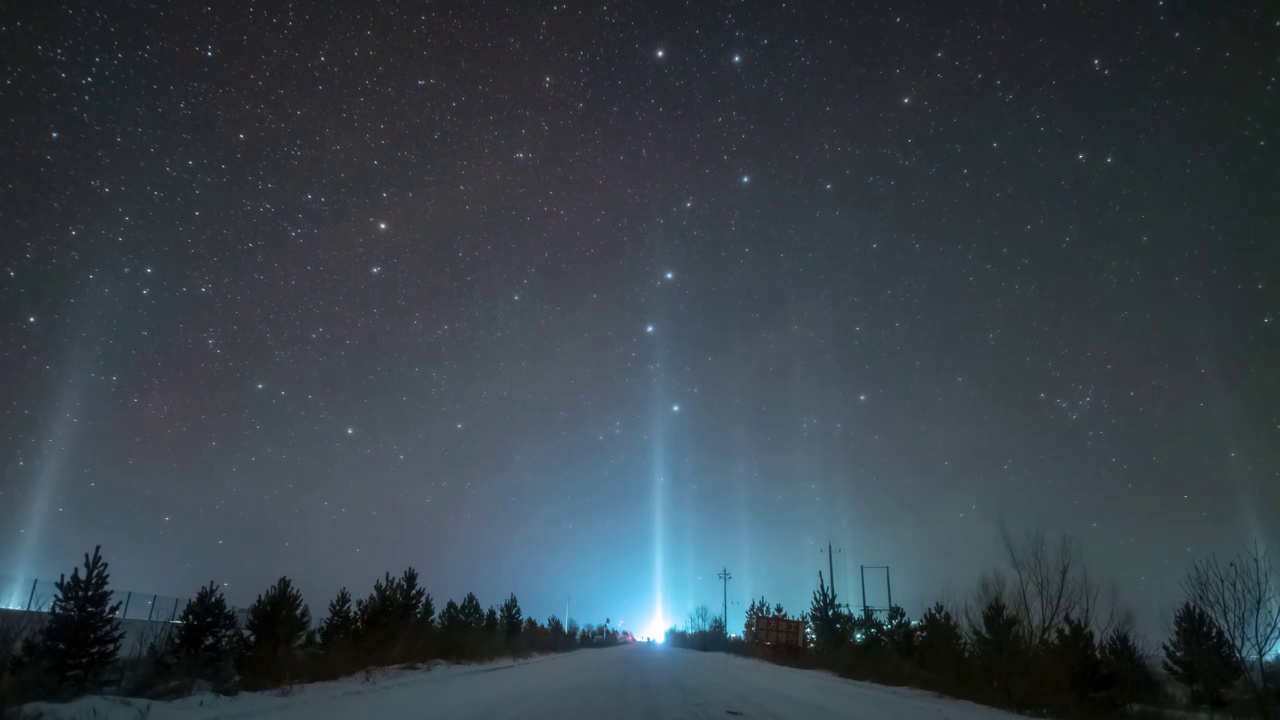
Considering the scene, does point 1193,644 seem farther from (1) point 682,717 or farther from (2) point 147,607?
(2) point 147,607

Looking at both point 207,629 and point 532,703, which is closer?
point 532,703

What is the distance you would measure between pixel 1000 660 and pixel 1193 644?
18.6 ft

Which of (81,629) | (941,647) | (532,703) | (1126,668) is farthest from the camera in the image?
(941,647)

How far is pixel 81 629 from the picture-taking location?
12.7 m

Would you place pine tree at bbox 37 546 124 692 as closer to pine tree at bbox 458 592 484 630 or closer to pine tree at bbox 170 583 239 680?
pine tree at bbox 170 583 239 680

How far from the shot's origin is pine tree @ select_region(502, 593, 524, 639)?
36.4 metres

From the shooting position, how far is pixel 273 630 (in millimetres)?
18188

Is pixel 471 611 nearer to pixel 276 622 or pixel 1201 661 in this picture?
pixel 276 622

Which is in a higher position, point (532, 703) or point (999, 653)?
point (999, 653)

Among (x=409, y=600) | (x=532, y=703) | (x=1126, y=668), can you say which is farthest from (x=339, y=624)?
(x=1126, y=668)

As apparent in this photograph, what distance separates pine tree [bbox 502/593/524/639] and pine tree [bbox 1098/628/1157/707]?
89.4ft

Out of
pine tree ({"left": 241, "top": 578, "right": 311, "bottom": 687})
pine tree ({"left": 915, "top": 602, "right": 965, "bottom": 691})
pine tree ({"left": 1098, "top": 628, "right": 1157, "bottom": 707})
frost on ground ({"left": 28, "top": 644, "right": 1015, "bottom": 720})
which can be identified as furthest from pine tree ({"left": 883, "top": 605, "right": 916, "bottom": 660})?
pine tree ({"left": 241, "top": 578, "right": 311, "bottom": 687})

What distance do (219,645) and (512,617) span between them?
24.0 meters

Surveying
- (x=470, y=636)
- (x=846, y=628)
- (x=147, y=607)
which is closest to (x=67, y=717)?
(x=470, y=636)
